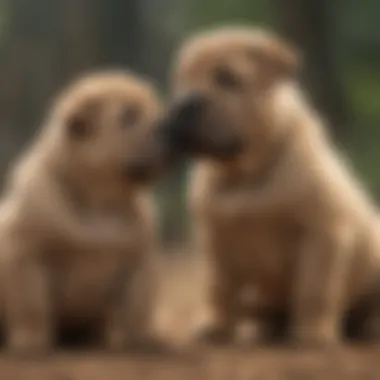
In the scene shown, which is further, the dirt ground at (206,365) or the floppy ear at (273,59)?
the floppy ear at (273,59)

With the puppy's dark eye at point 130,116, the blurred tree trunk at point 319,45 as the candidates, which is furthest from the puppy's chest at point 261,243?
the blurred tree trunk at point 319,45

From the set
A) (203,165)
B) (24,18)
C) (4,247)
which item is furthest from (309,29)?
(4,247)

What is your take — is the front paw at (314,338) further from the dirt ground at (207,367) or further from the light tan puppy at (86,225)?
the light tan puppy at (86,225)

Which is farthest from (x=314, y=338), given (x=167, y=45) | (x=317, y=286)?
(x=167, y=45)

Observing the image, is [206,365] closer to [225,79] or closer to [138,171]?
[138,171]

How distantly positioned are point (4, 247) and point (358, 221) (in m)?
0.58

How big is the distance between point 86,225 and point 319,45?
5.47 ft

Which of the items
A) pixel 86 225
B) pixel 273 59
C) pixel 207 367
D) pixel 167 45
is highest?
pixel 167 45

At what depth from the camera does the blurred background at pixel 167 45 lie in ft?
10.6

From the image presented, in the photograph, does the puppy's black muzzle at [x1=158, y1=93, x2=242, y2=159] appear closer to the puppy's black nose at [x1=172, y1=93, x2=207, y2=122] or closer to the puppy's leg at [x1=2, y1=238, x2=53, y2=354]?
the puppy's black nose at [x1=172, y1=93, x2=207, y2=122]

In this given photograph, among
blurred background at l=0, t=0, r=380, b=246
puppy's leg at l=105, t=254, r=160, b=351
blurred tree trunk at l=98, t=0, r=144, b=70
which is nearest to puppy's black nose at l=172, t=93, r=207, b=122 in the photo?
puppy's leg at l=105, t=254, r=160, b=351

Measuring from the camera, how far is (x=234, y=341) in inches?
76.2

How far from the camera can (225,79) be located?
6.04ft

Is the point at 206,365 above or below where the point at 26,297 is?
below
